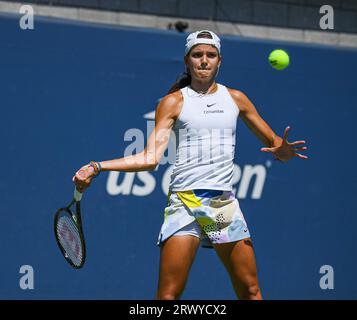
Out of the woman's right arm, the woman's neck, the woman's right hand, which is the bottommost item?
the woman's right hand

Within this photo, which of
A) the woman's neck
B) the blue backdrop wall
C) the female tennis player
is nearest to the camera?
the female tennis player

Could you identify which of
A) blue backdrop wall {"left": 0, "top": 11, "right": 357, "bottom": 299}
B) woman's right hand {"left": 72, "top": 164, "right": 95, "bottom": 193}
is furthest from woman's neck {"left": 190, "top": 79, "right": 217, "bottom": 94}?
blue backdrop wall {"left": 0, "top": 11, "right": 357, "bottom": 299}

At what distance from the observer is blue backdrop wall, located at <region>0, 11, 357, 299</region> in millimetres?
6121

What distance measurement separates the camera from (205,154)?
4.68 metres

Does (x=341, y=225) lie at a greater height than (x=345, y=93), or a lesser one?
lesser

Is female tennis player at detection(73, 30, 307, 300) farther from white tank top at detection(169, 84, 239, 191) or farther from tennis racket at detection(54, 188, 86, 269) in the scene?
tennis racket at detection(54, 188, 86, 269)

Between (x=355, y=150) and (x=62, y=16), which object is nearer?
(x=62, y=16)

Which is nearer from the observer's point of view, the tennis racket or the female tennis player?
the female tennis player

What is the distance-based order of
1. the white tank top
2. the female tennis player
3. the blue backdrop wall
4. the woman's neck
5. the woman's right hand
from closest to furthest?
the woman's right hand
the female tennis player
the white tank top
the woman's neck
the blue backdrop wall

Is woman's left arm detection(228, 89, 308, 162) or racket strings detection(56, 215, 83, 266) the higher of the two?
woman's left arm detection(228, 89, 308, 162)
